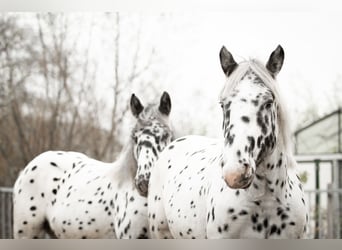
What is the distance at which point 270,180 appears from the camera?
2.43 meters

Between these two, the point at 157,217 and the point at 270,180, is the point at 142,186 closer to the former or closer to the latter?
the point at 157,217

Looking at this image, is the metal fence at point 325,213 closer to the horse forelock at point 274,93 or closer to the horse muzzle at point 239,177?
the horse forelock at point 274,93

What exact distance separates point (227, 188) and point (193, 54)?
303 centimetres

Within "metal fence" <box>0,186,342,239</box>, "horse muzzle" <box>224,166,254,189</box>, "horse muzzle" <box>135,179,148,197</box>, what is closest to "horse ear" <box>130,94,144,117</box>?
"horse muzzle" <box>135,179,148,197</box>

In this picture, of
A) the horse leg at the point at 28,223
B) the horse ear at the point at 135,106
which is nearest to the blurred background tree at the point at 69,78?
the horse leg at the point at 28,223

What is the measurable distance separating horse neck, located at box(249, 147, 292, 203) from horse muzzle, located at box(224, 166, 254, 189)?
16 centimetres

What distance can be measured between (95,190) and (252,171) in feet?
4.67

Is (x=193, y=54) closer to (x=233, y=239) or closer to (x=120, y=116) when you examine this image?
(x=120, y=116)

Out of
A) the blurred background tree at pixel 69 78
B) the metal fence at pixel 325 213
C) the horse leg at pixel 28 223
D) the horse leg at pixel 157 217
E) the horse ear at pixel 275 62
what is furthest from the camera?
the blurred background tree at pixel 69 78

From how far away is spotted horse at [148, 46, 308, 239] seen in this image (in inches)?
Result: 90.4

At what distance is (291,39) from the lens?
514 centimetres

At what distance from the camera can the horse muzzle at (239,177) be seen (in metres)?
2.22

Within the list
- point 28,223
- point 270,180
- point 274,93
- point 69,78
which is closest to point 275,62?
point 274,93

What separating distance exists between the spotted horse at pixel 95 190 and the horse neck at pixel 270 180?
2.76 feet
